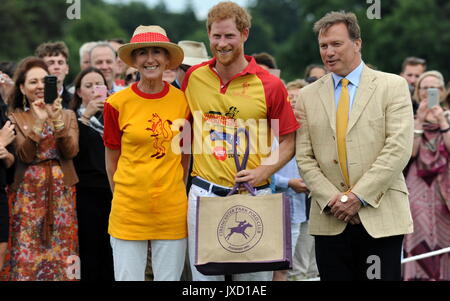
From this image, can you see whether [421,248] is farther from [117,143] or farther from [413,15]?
[413,15]

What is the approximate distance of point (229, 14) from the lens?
578 centimetres

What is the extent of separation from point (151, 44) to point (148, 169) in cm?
91

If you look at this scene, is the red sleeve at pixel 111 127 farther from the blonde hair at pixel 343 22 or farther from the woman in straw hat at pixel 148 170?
the blonde hair at pixel 343 22

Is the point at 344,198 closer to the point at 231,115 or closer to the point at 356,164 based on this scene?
the point at 356,164

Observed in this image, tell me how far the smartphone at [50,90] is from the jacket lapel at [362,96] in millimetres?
→ 2593

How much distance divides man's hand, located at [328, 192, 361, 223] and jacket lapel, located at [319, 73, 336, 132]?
0.49 meters

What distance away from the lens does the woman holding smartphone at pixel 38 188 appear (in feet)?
24.3

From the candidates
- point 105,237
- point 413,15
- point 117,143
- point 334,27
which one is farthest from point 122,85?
point 413,15

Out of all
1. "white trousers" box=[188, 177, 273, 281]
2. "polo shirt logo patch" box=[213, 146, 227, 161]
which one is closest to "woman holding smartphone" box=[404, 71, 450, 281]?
"white trousers" box=[188, 177, 273, 281]

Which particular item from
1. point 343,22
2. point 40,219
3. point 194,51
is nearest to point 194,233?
point 343,22

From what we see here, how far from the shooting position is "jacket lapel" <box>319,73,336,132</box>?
588 cm

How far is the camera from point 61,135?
7.26m

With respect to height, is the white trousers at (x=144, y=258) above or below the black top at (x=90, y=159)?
below

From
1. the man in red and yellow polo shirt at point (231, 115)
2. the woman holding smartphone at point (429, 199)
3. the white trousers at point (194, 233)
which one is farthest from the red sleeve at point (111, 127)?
the woman holding smartphone at point (429, 199)
